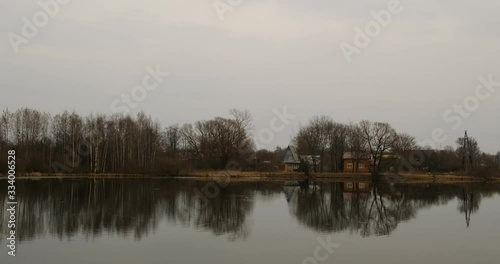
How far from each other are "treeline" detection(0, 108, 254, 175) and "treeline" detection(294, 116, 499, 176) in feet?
35.3

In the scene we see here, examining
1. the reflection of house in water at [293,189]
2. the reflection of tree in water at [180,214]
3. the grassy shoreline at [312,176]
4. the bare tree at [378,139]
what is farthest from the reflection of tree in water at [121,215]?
the bare tree at [378,139]

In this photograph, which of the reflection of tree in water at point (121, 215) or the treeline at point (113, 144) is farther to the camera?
the treeline at point (113, 144)

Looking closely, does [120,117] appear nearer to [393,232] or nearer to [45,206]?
[45,206]

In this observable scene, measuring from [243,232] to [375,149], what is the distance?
51.4 metres

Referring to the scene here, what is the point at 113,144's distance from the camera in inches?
2665

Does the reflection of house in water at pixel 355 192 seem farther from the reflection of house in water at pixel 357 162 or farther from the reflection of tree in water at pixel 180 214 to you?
the reflection of house in water at pixel 357 162

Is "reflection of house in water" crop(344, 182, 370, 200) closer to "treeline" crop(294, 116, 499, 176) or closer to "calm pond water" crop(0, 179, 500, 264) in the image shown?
"calm pond water" crop(0, 179, 500, 264)

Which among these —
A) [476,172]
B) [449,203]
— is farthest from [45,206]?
[476,172]

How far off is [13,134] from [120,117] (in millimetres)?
15665

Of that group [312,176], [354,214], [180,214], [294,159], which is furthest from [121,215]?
[294,159]

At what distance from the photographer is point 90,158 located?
65.4m

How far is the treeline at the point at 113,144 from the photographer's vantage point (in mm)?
63844

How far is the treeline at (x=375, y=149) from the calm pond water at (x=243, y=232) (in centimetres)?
3816

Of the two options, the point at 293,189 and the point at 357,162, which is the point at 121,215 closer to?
the point at 293,189
